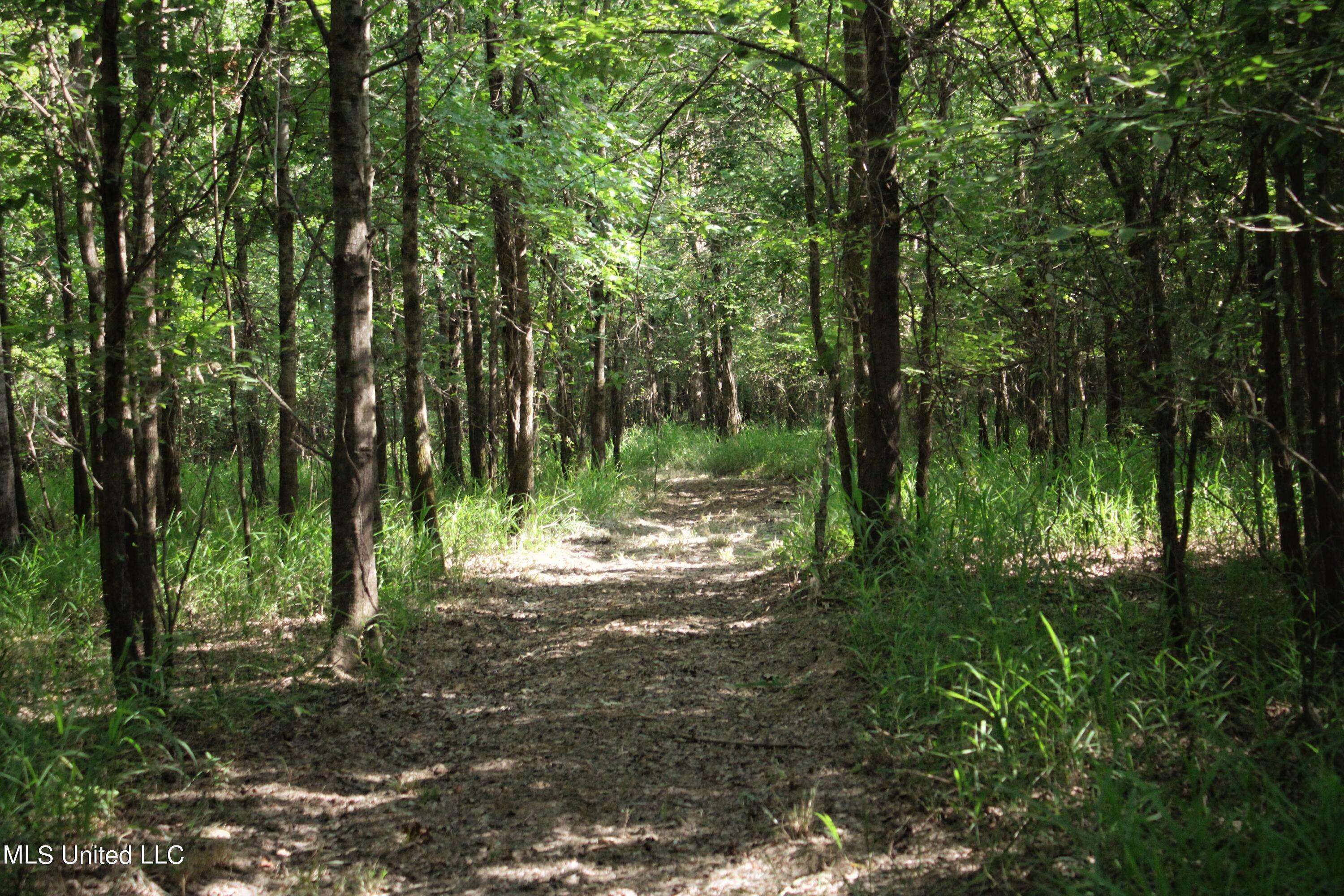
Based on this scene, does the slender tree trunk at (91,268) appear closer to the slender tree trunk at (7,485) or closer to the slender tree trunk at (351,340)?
the slender tree trunk at (7,485)

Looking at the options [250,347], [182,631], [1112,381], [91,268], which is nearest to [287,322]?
[250,347]

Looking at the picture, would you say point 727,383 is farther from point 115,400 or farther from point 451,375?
point 115,400

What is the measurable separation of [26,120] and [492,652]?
380 cm

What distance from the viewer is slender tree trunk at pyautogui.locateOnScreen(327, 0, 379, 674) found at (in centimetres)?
444

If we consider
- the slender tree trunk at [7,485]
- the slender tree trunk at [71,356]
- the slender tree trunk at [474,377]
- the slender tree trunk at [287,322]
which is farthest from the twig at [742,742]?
the slender tree trunk at [474,377]

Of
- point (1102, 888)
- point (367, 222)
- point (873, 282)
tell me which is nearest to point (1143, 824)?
point (1102, 888)

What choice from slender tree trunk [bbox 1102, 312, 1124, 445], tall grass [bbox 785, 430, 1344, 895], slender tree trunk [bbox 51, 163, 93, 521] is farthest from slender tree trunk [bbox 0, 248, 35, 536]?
slender tree trunk [bbox 1102, 312, 1124, 445]

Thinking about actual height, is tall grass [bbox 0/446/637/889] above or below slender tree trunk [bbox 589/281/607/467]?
below

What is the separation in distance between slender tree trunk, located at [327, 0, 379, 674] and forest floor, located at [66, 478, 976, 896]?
48 centimetres

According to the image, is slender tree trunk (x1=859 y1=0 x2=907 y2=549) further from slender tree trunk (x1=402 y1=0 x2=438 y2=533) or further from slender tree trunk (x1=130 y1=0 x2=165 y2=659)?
slender tree trunk (x1=130 y1=0 x2=165 y2=659)

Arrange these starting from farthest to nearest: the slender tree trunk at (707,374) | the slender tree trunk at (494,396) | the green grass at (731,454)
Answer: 1. the slender tree trunk at (707,374)
2. the green grass at (731,454)
3. the slender tree trunk at (494,396)

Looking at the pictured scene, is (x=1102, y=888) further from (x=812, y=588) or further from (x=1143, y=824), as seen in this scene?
(x=812, y=588)

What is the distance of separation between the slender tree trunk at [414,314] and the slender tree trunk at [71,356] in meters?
2.35

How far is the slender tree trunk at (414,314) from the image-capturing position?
6672 mm
